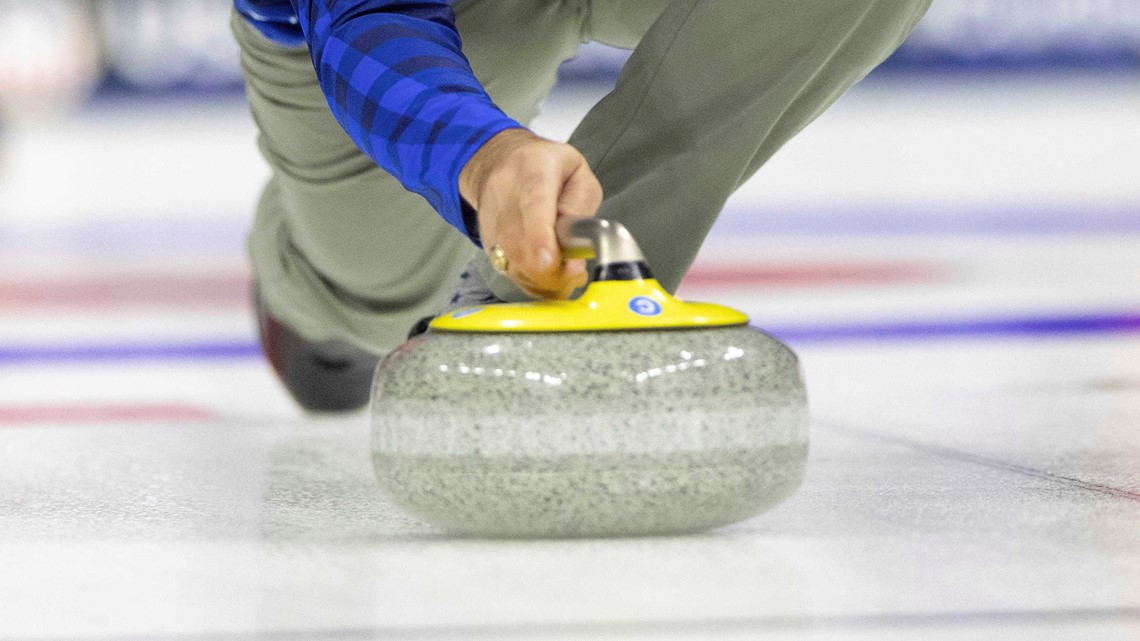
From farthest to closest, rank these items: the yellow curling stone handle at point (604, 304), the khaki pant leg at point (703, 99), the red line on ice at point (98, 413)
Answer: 1. the red line on ice at point (98, 413)
2. the khaki pant leg at point (703, 99)
3. the yellow curling stone handle at point (604, 304)

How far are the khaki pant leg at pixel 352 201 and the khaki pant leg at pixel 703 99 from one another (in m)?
0.26

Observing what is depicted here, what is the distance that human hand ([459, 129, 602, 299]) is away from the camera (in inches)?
33.8

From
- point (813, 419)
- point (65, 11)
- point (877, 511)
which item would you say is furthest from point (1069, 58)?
point (877, 511)

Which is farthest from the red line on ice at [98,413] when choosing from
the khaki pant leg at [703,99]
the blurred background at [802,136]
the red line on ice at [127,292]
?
the blurred background at [802,136]

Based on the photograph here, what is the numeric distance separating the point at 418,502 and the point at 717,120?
468 mm

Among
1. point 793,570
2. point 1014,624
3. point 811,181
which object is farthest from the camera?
point 811,181

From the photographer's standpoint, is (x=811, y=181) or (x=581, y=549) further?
(x=811, y=181)

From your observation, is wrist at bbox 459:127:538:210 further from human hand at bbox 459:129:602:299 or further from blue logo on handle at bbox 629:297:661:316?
blue logo on handle at bbox 629:297:661:316

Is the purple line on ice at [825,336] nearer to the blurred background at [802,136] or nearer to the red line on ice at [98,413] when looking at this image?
the red line on ice at [98,413]

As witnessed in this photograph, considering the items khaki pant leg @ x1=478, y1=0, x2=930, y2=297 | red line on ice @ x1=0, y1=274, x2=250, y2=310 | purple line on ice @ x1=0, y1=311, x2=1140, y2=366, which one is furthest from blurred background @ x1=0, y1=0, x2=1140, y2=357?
khaki pant leg @ x1=478, y1=0, x2=930, y2=297

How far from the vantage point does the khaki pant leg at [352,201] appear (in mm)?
1464

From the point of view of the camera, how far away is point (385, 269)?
5.42 ft

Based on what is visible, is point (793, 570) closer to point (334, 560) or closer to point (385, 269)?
point (334, 560)

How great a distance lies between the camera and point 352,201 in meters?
1.56
